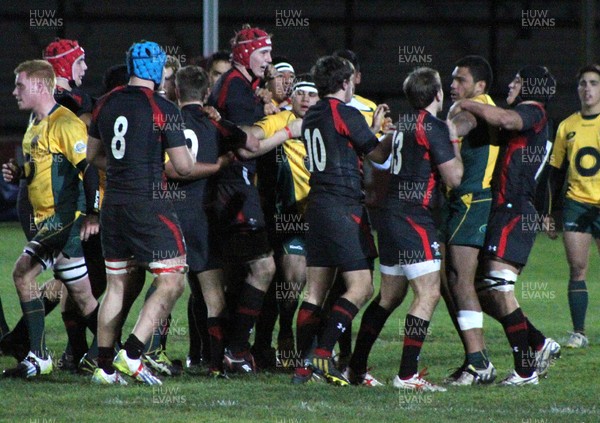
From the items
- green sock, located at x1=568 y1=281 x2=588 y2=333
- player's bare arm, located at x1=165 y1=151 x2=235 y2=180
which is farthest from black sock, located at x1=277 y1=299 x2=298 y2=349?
green sock, located at x1=568 y1=281 x2=588 y2=333

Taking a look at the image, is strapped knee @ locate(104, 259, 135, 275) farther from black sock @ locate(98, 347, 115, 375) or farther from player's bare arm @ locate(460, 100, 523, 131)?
player's bare arm @ locate(460, 100, 523, 131)

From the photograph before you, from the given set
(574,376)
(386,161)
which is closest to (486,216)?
(386,161)

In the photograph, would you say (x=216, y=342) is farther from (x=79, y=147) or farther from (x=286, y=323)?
(x=79, y=147)

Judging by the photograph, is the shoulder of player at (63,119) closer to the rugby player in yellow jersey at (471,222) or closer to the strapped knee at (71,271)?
the strapped knee at (71,271)

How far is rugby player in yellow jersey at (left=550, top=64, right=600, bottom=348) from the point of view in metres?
9.13

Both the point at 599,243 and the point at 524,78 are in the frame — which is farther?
the point at 599,243

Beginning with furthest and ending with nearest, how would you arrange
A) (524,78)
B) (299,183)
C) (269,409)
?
1. (299,183)
2. (524,78)
3. (269,409)

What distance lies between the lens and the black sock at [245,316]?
7.29 m

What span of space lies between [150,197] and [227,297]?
4.54 ft

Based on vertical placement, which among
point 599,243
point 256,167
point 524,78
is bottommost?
point 599,243

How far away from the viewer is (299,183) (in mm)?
7629

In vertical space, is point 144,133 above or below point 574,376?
above

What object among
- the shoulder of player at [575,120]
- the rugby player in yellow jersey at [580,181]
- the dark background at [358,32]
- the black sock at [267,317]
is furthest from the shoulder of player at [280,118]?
the dark background at [358,32]

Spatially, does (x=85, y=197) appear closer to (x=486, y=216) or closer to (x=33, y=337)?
(x=33, y=337)
